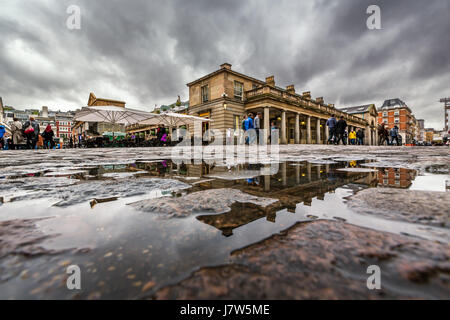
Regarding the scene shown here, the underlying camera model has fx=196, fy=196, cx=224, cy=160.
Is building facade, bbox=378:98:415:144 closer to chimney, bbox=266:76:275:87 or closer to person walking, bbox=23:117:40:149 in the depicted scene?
chimney, bbox=266:76:275:87

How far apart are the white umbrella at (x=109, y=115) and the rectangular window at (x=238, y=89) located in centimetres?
1001

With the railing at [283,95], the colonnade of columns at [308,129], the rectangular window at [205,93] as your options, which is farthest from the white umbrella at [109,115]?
the railing at [283,95]

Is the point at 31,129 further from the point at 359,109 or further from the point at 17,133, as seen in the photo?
the point at 359,109

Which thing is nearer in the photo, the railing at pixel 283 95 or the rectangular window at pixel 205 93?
the railing at pixel 283 95

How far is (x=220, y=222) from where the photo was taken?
797mm

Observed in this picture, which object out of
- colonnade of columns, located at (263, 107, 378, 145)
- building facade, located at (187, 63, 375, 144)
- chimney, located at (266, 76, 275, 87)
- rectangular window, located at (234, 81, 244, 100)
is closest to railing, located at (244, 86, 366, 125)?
building facade, located at (187, 63, 375, 144)

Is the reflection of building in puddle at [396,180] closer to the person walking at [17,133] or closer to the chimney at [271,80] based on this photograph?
the person walking at [17,133]

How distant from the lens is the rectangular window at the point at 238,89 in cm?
2115

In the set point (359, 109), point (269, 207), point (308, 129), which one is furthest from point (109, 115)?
point (359, 109)

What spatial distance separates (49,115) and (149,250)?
104698 mm

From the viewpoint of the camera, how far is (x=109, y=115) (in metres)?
14.0
